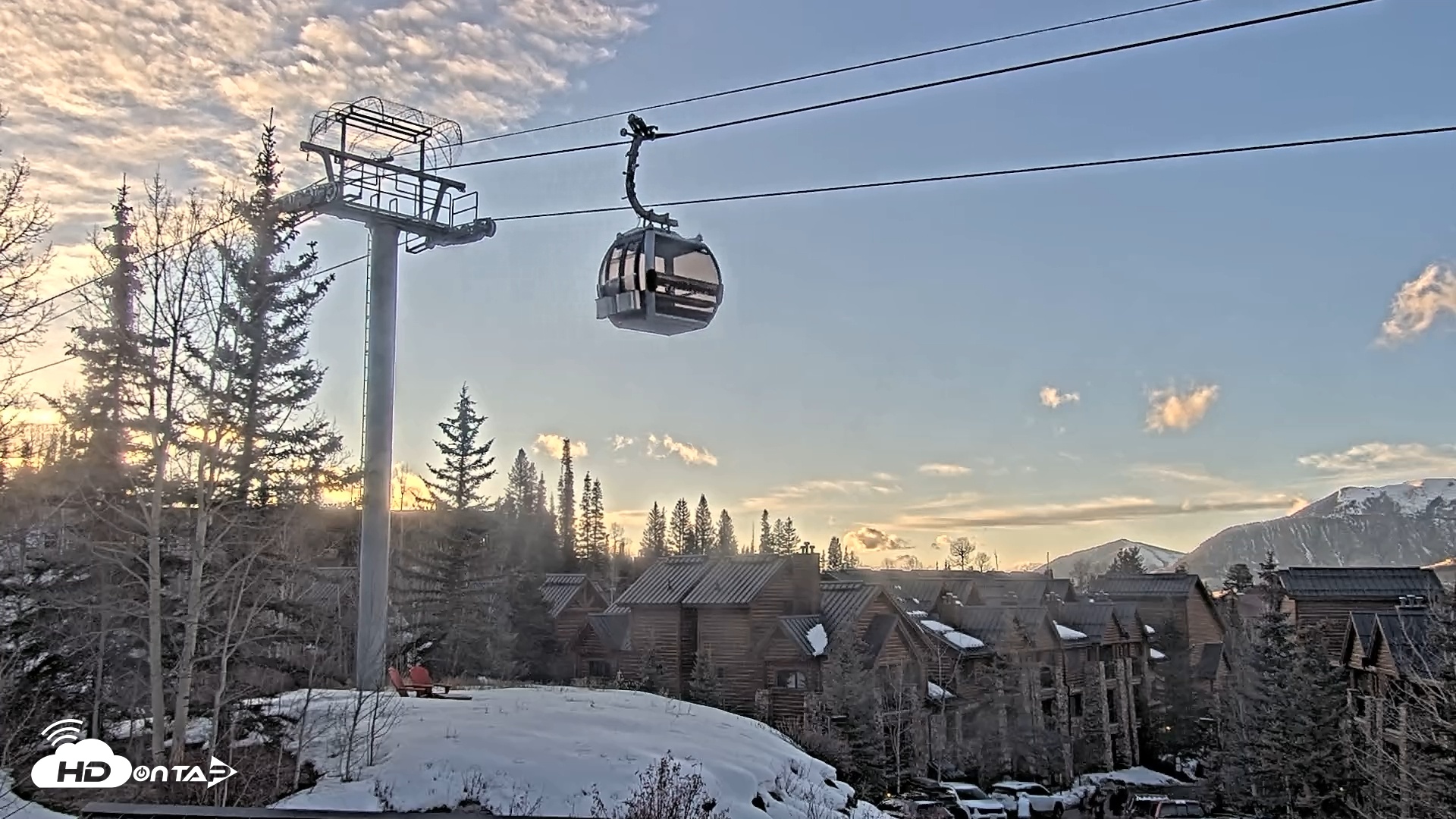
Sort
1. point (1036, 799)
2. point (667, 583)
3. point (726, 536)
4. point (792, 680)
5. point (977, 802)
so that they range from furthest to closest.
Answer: point (726, 536) < point (667, 583) < point (792, 680) < point (1036, 799) < point (977, 802)

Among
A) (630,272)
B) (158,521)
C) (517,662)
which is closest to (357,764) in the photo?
(158,521)

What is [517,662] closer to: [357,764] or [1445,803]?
[357,764]

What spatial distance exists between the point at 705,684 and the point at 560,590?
20.2m

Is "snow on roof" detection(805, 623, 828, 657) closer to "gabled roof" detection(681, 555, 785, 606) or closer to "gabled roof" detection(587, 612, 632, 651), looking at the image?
"gabled roof" detection(681, 555, 785, 606)

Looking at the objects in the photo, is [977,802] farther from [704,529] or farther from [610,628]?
[704,529]

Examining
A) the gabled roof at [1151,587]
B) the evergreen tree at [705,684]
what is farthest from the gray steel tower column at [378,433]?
the gabled roof at [1151,587]

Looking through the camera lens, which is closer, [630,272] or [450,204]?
[630,272]

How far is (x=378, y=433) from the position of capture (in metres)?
20.8

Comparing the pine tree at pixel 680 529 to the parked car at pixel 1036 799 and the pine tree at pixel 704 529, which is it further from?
the parked car at pixel 1036 799

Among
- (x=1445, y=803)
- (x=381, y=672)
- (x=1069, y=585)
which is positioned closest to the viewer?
(x=1445, y=803)

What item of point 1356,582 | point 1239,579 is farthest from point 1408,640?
point 1239,579

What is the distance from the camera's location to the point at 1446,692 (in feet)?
63.6

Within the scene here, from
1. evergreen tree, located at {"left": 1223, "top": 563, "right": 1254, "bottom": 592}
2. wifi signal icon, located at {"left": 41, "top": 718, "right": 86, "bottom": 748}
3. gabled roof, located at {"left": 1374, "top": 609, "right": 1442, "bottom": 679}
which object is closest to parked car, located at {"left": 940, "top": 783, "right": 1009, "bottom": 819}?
gabled roof, located at {"left": 1374, "top": 609, "right": 1442, "bottom": 679}

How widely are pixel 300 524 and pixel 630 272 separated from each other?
13.5 metres
